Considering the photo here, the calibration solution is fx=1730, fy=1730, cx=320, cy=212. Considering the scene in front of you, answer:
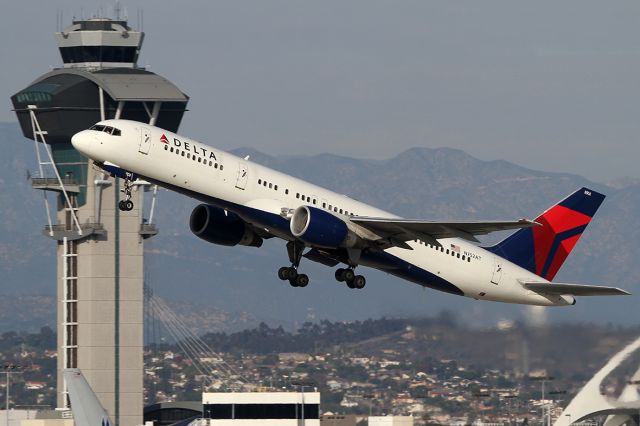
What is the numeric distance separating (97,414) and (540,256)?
21.4 metres

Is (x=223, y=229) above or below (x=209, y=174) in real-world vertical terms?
below

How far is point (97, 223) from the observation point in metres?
147

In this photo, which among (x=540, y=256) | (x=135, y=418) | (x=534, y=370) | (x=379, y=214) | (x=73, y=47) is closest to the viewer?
(x=379, y=214)

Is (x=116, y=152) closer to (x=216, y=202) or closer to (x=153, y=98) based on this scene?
(x=216, y=202)

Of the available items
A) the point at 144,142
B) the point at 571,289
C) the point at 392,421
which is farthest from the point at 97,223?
the point at 144,142

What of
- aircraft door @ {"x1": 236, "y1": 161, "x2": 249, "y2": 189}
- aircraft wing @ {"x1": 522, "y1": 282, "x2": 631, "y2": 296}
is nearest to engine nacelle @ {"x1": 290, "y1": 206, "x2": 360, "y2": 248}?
aircraft door @ {"x1": 236, "y1": 161, "x2": 249, "y2": 189}

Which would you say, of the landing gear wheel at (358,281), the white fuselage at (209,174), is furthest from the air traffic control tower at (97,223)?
the white fuselage at (209,174)

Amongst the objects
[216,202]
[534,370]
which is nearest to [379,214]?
[216,202]

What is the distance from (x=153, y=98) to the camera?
15100 centimetres

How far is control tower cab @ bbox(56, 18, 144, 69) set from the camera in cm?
15350

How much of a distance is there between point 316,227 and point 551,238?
1534cm

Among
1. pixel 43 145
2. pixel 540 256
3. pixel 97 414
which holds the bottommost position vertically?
pixel 97 414

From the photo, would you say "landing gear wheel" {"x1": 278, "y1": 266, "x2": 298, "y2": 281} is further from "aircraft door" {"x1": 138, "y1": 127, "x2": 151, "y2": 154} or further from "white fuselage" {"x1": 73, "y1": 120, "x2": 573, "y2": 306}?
"aircraft door" {"x1": 138, "y1": 127, "x2": 151, "y2": 154}

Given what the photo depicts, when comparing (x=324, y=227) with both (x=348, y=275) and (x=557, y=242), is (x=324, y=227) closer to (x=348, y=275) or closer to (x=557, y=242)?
(x=348, y=275)
